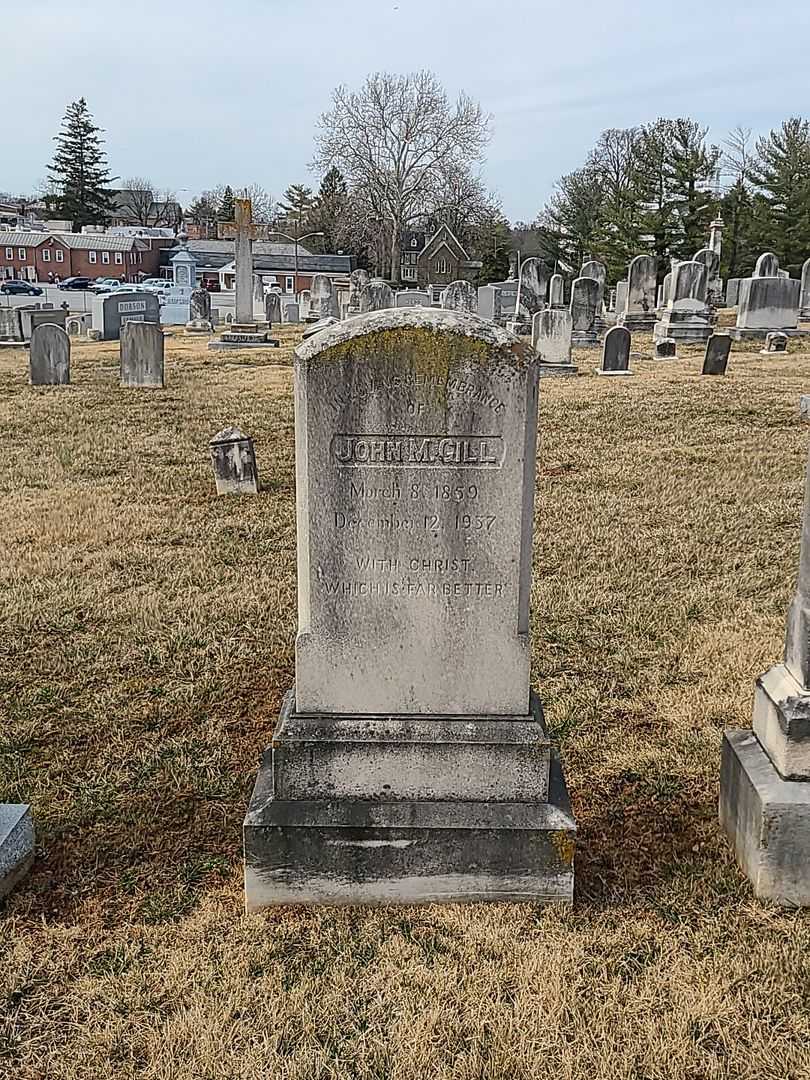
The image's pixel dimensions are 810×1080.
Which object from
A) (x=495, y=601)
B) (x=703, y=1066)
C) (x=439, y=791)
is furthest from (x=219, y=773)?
(x=703, y=1066)

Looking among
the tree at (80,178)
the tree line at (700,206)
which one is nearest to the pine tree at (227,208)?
the tree at (80,178)

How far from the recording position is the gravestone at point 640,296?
23.8 meters

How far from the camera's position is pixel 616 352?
17266mm

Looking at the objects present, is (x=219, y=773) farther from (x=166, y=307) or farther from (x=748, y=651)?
(x=166, y=307)

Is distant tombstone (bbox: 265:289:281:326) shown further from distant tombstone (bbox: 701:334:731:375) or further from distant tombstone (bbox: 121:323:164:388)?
distant tombstone (bbox: 701:334:731:375)

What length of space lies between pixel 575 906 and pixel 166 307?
3625cm

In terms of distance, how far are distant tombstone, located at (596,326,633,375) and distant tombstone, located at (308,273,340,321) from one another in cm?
1635

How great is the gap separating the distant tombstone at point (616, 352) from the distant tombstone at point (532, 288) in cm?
982

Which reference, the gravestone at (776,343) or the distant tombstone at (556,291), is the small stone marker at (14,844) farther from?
the distant tombstone at (556,291)

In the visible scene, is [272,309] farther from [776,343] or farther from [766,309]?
[776,343]

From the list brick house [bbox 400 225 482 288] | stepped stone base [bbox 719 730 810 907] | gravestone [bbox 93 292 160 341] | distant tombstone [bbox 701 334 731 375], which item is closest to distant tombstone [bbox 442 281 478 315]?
distant tombstone [bbox 701 334 731 375]

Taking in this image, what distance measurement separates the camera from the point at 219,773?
4172 mm

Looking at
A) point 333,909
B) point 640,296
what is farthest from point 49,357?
point 640,296

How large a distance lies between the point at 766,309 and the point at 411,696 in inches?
853
